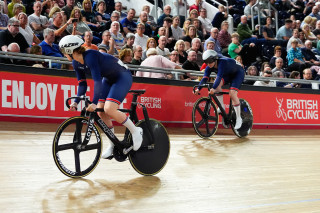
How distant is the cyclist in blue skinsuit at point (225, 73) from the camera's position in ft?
30.8

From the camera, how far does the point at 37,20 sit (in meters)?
10.5

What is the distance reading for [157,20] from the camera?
1400 centimetres

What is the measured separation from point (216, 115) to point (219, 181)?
3.99 m

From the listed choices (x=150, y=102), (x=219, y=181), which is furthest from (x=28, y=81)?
(x=219, y=181)

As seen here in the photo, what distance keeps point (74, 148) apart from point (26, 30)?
491cm

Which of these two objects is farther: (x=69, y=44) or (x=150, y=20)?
(x=150, y=20)

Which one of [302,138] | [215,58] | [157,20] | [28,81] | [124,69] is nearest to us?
[124,69]

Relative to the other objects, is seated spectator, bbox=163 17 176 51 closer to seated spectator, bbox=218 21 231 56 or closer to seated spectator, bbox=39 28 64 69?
seated spectator, bbox=218 21 231 56

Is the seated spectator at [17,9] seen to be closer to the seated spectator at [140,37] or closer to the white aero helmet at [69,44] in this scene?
the seated spectator at [140,37]

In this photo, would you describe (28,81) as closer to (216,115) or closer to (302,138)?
(216,115)

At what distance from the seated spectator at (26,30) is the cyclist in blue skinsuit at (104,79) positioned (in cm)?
432

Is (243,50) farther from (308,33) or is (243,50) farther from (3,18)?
(3,18)

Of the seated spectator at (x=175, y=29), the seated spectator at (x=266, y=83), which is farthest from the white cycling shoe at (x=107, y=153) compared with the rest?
the seated spectator at (x=175, y=29)

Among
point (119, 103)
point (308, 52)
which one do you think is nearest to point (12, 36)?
point (119, 103)
